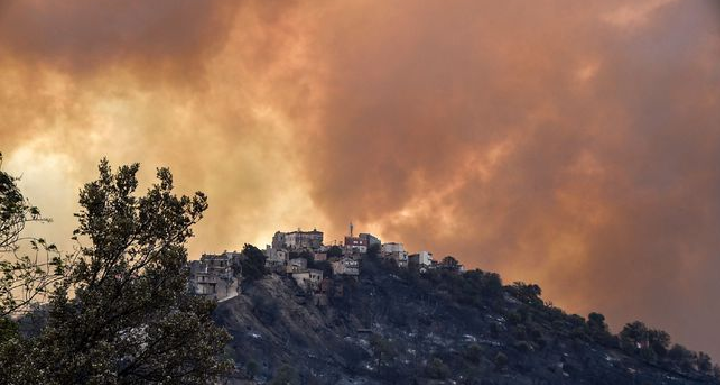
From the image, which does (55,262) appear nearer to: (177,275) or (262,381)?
(177,275)

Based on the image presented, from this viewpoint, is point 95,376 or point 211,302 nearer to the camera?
point 95,376

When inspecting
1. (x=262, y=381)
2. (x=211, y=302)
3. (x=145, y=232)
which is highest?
(x=262, y=381)

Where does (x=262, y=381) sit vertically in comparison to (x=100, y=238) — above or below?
above

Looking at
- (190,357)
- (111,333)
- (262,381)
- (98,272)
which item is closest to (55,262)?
(98,272)

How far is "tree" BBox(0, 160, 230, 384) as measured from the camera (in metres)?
29.8

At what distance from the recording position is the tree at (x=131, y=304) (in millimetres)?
29828

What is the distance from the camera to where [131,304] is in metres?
32.4

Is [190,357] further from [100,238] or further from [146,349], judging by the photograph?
[100,238]

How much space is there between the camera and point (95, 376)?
28562 mm

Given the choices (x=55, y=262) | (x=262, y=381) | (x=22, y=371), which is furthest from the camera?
(x=262, y=381)

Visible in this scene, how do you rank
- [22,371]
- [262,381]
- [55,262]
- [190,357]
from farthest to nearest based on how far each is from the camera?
[262,381] < [190,357] < [55,262] < [22,371]

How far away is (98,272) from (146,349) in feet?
13.5

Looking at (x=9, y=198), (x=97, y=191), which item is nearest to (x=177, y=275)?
(x=97, y=191)

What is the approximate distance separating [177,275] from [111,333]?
411 cm
